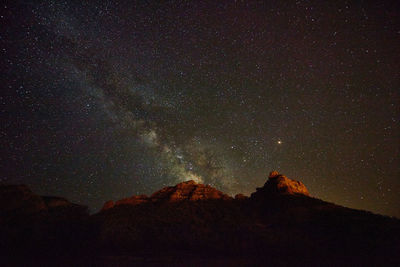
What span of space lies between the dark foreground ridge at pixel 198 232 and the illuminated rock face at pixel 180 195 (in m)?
0.57

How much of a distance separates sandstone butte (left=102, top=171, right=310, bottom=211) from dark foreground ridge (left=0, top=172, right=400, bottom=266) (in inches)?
16.1

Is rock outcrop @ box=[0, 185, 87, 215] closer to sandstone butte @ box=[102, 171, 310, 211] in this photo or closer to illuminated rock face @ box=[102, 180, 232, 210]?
illuminated rock face @ box=[102, 180, 232, 210]

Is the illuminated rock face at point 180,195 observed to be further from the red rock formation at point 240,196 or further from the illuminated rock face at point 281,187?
the illuminated rock face at point 281,187

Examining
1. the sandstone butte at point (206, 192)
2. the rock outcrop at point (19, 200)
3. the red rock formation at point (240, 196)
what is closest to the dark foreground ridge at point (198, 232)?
the rock outcrop at point (19, 200)

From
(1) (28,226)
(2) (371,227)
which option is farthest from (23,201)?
(2) (371,227)

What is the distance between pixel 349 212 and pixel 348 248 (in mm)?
9439

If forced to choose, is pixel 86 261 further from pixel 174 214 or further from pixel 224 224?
pixel 224 224

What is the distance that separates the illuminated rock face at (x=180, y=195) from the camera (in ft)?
154

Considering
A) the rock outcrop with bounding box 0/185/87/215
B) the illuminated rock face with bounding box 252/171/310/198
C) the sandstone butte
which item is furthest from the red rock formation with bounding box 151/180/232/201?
the rock outcrop with bounding box 0/185/87/215

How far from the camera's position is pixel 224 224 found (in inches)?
1362

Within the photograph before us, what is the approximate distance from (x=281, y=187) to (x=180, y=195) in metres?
22.2

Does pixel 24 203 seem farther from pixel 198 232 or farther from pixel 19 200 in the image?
pixel 198 232

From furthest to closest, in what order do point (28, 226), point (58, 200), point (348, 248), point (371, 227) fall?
point (58, 200) → point (28, 226) → point (371, 227) → point (348, 248)

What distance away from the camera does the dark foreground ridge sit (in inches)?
968
